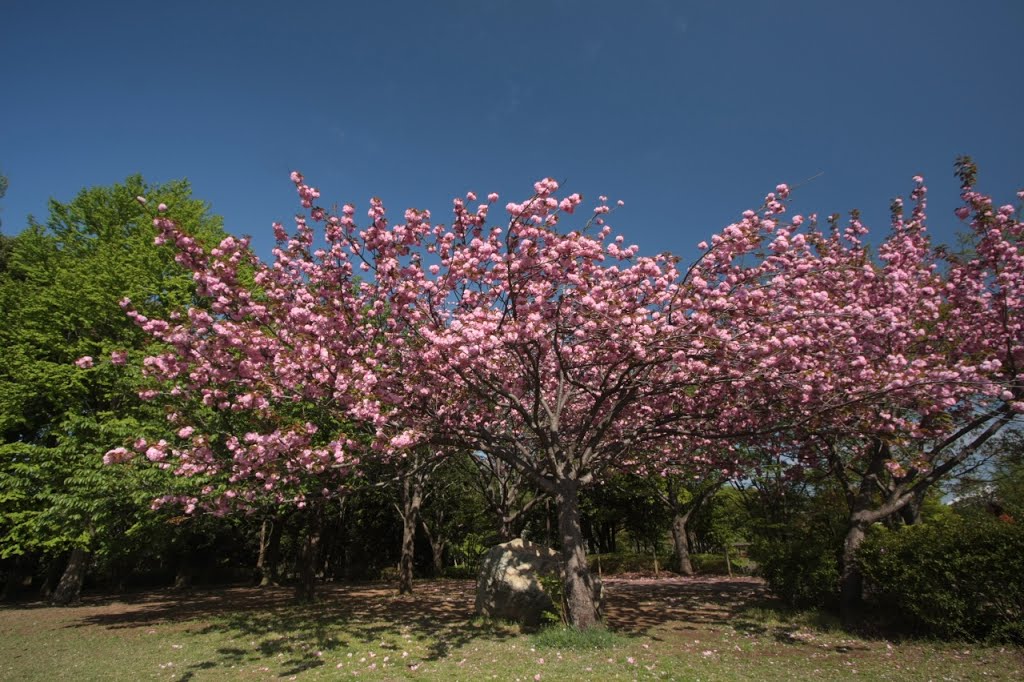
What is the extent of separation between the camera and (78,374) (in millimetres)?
15602

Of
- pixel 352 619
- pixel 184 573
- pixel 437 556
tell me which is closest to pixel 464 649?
pixel 352 619

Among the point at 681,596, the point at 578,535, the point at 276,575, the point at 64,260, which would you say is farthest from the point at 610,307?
the point at 276,575

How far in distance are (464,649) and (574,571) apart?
2405 mm

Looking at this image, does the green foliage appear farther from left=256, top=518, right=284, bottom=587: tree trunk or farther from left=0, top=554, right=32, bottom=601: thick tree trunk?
left=0, top=554, right=32, bottom=601: thick tree trunk

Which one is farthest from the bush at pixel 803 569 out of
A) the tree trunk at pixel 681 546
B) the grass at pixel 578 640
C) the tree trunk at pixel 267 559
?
the tree trunk at pixel 267 559

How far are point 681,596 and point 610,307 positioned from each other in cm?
1249

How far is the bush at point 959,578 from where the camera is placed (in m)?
8.05

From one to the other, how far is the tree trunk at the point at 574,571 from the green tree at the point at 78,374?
8.63m

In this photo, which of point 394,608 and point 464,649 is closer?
point 464,649

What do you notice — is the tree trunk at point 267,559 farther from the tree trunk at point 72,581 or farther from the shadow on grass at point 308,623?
the tree trunk at point 72,581

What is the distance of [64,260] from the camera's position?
56.7 ft

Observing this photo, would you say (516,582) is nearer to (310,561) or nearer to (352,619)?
(352,619)

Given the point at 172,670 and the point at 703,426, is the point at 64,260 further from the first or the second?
the point at 703,426

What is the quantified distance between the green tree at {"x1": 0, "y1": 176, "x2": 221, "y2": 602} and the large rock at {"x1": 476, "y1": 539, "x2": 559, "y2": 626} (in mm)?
7382
